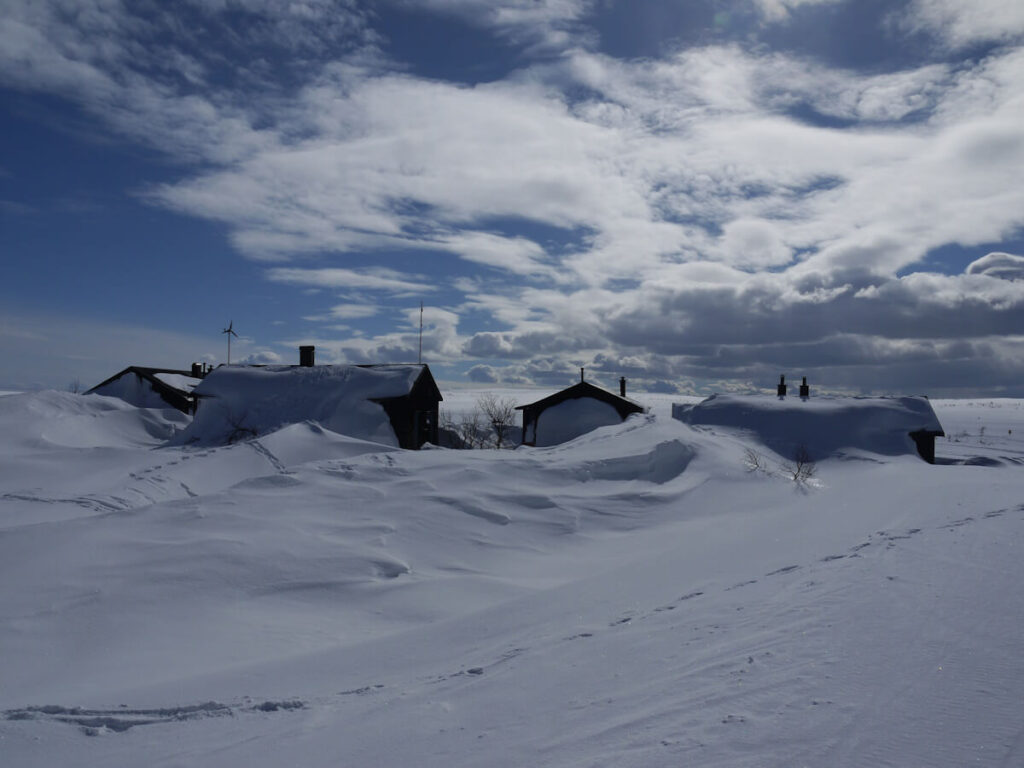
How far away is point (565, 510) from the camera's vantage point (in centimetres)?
1315

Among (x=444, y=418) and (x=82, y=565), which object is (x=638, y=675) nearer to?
(x=82, y=565)

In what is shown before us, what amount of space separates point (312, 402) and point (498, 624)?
70.8ft

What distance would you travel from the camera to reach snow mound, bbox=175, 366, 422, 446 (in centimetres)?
2608

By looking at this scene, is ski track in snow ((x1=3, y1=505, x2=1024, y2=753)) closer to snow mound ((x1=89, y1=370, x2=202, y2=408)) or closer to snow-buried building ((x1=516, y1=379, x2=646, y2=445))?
snow-buried building ((x1=516, y1=379, x2=646, y2=445))

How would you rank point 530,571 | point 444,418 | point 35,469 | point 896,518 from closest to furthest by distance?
point 530,571 → point 896,518 → point 35,469 → point 444,418

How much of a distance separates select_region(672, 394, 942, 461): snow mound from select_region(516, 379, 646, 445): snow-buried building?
3864 millimetres

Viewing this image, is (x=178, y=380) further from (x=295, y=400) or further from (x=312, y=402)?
(x=312, y=402)

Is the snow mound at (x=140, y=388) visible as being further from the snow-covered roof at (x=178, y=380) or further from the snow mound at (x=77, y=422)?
the snow mound at (x=77, y=422)

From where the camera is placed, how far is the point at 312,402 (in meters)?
27.2

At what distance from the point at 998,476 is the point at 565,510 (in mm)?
14642

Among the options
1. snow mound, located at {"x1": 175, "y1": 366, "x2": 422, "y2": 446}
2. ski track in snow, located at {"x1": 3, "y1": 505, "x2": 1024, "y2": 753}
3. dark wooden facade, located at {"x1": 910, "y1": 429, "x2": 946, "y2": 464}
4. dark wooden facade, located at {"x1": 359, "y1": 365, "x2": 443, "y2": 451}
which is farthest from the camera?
dark wooden facade, located at {"x1": 910, "y1": 429, "x2": 946, "y2": 464}

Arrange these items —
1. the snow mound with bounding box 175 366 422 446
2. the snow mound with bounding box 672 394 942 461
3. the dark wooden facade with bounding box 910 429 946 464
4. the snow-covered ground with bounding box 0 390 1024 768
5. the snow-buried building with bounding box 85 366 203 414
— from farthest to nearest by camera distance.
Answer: the snow-buried building with bounding box 85 366 203 414 → the dark wooden facade with bounding box 910 429 946 464 → the snow mound with bounding box 672 394 942 461 → the snow mound with bounding box 175 366 422 446 → the snow-covered ground with bounding box 0 390 1024 768

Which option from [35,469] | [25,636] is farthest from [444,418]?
[25,636]

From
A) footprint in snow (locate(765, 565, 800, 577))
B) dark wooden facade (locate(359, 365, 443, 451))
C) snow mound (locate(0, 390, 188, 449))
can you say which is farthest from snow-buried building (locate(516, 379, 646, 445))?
footprint in snow (locate(765, 565, 800, 577))
